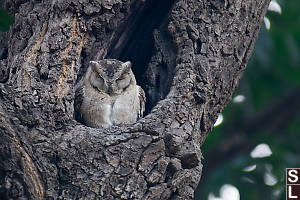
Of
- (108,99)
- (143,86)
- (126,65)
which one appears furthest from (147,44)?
(108,99)

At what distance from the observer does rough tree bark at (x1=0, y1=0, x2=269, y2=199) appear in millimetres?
Result: 4301

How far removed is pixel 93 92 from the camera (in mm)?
5836

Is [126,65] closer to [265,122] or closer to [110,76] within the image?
[110,76]

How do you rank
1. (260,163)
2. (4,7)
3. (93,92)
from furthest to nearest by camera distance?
(260,163)
(93,92)
(4,7)

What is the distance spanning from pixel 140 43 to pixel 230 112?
383 cm

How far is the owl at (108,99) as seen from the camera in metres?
5.77

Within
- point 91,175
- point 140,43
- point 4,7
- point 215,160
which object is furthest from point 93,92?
point 215,160

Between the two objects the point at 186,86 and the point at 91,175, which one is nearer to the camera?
the point at 91,175

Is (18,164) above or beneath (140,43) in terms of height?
beneath

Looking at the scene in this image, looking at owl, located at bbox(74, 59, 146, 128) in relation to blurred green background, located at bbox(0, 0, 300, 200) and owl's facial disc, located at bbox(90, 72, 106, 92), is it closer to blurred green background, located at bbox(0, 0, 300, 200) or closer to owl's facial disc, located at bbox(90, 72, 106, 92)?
owl's facial disc, located at bbox(90, 72, 106, 92)

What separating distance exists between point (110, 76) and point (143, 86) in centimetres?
29

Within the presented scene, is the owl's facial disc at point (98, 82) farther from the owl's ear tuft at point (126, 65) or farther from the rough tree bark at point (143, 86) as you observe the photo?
the owl's ear tuft at point (126, 65)

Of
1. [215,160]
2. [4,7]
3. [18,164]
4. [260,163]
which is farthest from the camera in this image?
[215,160]

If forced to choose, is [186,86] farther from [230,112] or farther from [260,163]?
[230,112]
